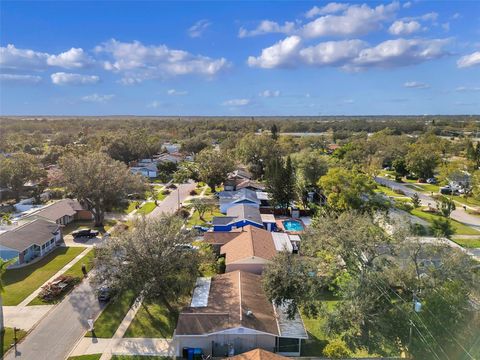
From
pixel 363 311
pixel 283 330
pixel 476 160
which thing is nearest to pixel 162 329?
pixel 283 330

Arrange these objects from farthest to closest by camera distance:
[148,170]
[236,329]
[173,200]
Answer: [148,170], [173,200], [236,329]

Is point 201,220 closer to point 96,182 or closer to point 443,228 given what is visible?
point 96,182

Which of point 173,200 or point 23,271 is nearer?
point 23,271

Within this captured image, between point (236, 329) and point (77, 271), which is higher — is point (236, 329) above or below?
above

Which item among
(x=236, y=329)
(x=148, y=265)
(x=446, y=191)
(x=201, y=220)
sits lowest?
(x=446, y=191)

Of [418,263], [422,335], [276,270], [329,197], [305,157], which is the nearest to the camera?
[422,335]

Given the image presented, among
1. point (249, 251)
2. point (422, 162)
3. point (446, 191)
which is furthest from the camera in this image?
point (422, 162)

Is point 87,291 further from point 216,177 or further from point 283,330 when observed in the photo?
point 216,177

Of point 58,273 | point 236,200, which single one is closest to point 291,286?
point 58,273
